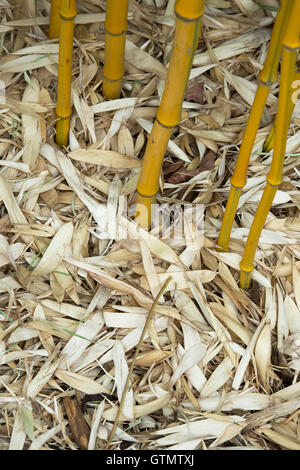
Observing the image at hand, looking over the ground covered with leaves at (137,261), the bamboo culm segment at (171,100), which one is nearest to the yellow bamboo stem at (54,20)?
the ground covered with leaves at (137,261)

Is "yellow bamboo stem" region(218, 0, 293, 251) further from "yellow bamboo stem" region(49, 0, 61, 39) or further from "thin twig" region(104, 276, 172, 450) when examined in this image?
"yellow bamboo stem" region(49, 0, 61, 39)

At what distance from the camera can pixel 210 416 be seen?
2.81ft

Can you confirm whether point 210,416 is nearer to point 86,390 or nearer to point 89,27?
point 86,390

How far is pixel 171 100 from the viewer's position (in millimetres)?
773

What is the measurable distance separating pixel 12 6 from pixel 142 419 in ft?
2.20

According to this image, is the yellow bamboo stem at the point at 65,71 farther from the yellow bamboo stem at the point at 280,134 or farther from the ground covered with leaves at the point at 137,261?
the yellow bamboo stem at the point at 280,134

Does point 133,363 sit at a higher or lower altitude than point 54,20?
lower

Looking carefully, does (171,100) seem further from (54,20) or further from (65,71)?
(54,20)

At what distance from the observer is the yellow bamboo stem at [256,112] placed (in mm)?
721

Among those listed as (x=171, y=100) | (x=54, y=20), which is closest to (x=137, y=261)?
(x=171, y=100)

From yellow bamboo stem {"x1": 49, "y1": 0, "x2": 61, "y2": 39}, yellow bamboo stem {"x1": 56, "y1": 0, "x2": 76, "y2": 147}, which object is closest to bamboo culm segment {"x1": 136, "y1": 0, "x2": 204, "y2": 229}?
yellow bamboo stem {"x1": 56, "y1": 0, "x2": 76, "y2": 147}

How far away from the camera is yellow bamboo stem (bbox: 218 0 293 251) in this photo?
0.72 meters

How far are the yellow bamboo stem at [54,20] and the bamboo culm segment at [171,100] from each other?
28 centimetres

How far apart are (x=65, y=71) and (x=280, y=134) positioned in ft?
1.09
